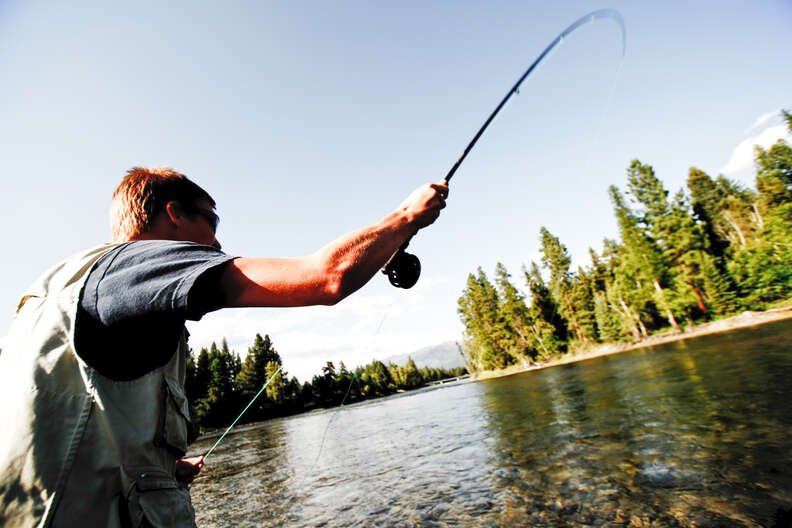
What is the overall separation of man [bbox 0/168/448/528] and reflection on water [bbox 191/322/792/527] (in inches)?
211

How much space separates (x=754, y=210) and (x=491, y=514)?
7075 centimetres

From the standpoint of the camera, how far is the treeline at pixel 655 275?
125ft

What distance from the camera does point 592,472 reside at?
6.21m

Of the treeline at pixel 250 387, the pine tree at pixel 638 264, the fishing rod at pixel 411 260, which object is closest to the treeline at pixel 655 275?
the pine tree at pixel 638 264

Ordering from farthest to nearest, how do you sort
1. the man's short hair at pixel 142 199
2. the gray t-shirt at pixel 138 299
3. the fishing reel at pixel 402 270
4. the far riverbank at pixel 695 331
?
1. the far riverbank at pixel 695 331
2. the fishing reel at pixel 402 270
3. the man's short hair at pixel 142 199
4. the gray t-shirt at pixel 138 299

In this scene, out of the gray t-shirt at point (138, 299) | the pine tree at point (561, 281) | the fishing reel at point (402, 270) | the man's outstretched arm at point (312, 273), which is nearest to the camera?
the gray t-shirt at point (138, 299)

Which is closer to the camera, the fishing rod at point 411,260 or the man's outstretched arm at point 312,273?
the man's outstretched arm at point 312,273

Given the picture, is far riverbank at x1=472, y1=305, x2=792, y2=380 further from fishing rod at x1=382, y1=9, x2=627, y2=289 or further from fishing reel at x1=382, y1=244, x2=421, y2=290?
fishing reel at x1=382, y1=244, x2=421, y2=290

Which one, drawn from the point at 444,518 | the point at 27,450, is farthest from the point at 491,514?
the point at 27,450

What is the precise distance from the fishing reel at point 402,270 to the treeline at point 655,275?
1891 inches

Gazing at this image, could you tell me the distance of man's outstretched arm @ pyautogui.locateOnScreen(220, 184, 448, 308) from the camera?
1.33 metres

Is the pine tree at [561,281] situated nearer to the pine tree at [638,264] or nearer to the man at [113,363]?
the pine tree at [638,264]

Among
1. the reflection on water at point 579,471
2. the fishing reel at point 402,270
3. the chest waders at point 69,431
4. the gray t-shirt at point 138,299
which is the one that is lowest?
the reflection on water at point 579,471

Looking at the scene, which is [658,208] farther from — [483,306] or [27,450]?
[27,450]
